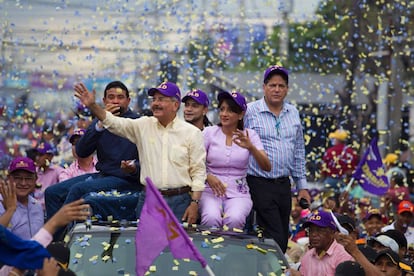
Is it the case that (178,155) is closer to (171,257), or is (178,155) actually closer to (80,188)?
(80,188)

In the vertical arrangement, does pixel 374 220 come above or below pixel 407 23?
below

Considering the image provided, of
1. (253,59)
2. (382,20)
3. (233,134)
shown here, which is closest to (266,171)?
(233,134)

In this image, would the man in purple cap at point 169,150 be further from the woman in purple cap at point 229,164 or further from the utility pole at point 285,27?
the utility pole at point 285,27

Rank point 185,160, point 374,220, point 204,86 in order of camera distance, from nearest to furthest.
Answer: point 185,160 < point 374,220 < point 204,86

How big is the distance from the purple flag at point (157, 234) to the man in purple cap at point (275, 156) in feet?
9.29

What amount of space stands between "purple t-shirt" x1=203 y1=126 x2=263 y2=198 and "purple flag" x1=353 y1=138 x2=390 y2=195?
6.94 m

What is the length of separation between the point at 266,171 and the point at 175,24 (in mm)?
11812

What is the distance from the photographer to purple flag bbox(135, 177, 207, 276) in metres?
7.94

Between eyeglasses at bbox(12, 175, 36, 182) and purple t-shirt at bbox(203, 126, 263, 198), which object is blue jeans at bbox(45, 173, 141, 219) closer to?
eyeglasses at bbox(12, 175, 36, 182)

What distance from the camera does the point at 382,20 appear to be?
23.7 metres

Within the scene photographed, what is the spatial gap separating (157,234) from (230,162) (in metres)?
2.63

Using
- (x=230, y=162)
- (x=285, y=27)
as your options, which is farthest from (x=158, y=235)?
(x=285, y=27)

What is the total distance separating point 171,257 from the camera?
8938 millimetres

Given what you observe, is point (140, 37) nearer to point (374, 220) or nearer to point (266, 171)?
point (374, 220)
